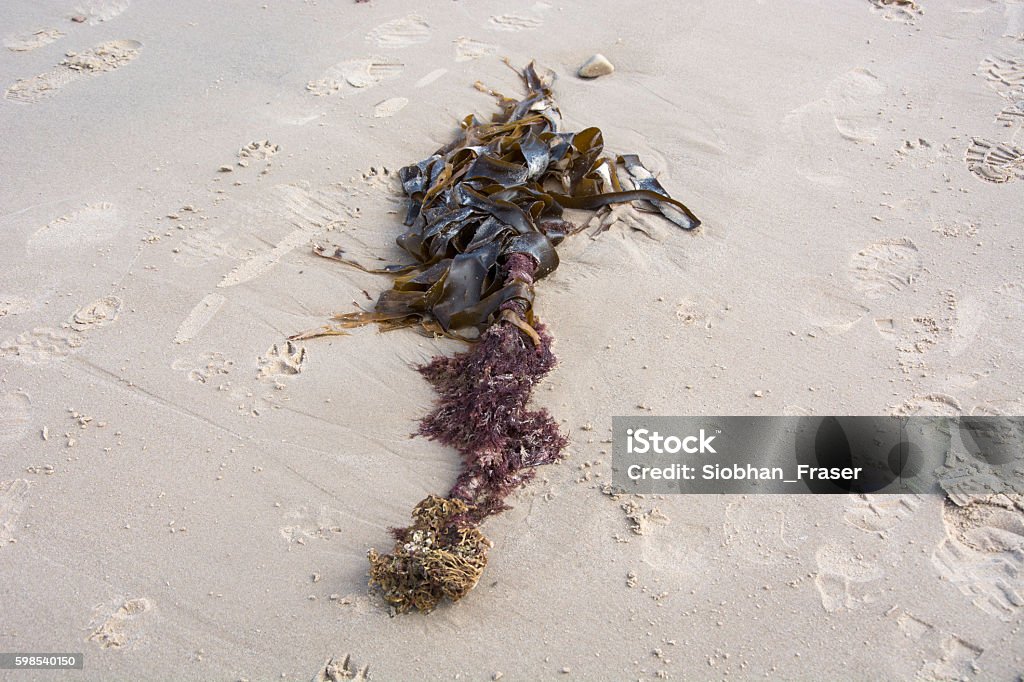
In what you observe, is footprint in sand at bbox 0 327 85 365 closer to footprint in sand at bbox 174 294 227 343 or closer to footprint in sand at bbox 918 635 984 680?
footprint in sand at bbox 174 294 227 343

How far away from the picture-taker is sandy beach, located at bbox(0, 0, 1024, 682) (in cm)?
181

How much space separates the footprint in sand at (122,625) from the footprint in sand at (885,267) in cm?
234

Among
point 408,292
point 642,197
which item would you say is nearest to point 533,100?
point 642,197

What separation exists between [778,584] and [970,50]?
3.17 meters

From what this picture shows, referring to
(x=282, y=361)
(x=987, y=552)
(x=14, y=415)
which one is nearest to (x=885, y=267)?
(x=987, y=552)

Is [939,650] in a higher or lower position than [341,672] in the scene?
higher

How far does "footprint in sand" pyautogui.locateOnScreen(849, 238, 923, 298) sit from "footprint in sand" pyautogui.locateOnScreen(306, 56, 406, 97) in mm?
2340

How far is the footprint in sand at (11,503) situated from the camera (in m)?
2.06

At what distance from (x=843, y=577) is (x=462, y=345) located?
1308 millimetres

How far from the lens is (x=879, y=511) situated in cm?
198

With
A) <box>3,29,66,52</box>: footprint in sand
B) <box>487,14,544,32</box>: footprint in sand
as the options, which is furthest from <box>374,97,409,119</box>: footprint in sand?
<box>3,29,66,52</box>: footprint in sand

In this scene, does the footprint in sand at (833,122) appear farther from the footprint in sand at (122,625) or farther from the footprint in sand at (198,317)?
the footprint in sand at (122,625)

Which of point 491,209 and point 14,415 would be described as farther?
point 491,209

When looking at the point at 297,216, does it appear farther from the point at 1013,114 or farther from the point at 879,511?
the point at 1013,114
